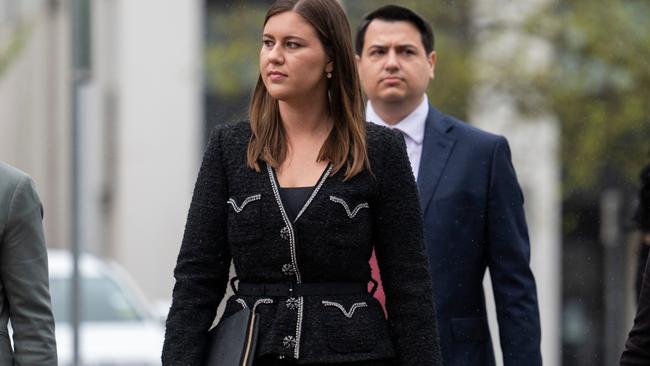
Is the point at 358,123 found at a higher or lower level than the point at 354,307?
higher

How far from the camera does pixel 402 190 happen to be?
16.5 feet

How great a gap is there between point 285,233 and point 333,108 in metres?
0.46

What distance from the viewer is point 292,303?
491cm

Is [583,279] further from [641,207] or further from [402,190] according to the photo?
[402,190]

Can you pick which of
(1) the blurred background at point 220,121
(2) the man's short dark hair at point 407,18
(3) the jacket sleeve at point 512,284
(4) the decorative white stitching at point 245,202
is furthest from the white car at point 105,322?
(4) the decorative white stitching at point 245,202

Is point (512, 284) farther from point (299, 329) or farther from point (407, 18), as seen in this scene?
point (299, 329)

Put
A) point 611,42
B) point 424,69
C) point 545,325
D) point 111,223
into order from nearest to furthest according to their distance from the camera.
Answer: point 424,69, point 611,42, point 545,325, point 111,223

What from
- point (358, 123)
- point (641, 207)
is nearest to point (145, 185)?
point (641, 207)

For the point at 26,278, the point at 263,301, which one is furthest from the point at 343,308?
the point at 26,278

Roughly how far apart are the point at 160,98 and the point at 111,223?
8.97 ft

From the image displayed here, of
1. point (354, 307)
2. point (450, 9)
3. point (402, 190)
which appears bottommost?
point (354, 307)

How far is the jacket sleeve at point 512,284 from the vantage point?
6.50 m

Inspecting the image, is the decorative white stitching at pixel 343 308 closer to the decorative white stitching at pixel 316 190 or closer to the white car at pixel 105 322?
the decorative white stitching at pixel 316 190

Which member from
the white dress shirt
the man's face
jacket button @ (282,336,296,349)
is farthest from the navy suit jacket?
jacket button @ (282,336,296,349)
